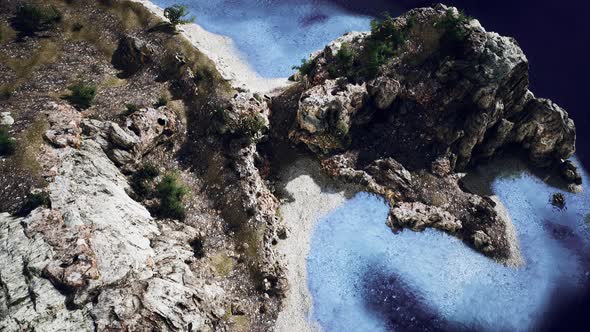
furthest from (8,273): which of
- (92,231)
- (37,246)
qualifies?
(92,231)

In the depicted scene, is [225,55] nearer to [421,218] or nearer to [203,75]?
[203,75]

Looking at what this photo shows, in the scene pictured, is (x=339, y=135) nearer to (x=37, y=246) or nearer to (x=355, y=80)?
(x=355, y=80)

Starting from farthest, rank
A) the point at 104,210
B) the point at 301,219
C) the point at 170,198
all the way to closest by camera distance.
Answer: the point at 301,219
the point at 170,198
the point at 104,210

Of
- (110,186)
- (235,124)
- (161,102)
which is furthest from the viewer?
(161,102)

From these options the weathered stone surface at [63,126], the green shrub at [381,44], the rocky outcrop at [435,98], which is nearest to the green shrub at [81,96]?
the weathered stone surface at [63,126]

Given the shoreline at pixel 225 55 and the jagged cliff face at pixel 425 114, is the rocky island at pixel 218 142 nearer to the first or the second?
the jagged cliff face at pixel 425 114

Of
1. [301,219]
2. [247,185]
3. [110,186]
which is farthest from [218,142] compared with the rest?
[301,219]
